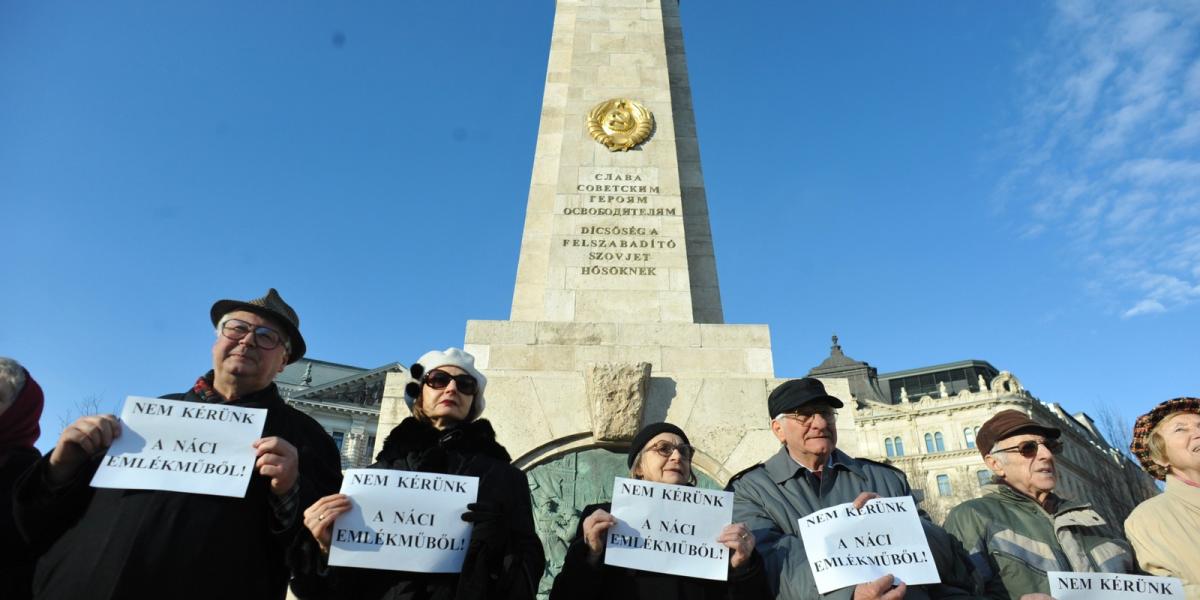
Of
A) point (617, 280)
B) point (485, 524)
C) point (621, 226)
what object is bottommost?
point (485, 524)

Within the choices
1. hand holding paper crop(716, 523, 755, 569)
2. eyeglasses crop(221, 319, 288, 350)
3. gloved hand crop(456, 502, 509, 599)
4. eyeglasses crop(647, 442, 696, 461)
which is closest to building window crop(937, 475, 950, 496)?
eyeglasses crop(647, 442, 696, 461)

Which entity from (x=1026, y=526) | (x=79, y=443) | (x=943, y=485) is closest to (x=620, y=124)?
(x=1026, y=526)

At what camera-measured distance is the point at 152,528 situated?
270 cm

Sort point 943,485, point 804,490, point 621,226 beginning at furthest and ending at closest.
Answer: point 943,485 < point 621,226 < point 804,490

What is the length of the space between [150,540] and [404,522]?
3.11ft

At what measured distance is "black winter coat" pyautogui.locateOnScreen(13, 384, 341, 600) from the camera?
8.51ft

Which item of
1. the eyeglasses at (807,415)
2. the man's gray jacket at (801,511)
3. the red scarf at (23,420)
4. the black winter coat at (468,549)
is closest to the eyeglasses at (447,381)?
the black winter coat at (468,549)

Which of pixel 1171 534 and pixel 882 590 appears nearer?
pixel 882 590

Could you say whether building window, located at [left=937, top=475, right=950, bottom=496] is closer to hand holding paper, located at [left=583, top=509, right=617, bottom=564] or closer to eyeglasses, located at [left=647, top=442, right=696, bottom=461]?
eyeglasses, located at [left=647, top=442, right=696, bottom=461]

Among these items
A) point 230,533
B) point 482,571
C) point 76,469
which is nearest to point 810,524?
point 482,571

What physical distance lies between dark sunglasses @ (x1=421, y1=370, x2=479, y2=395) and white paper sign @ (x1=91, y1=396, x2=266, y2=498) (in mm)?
803

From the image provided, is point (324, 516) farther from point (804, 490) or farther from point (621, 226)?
point (621, 226)

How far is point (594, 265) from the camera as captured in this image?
26.8 ft

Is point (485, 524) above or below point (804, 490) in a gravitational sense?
below
